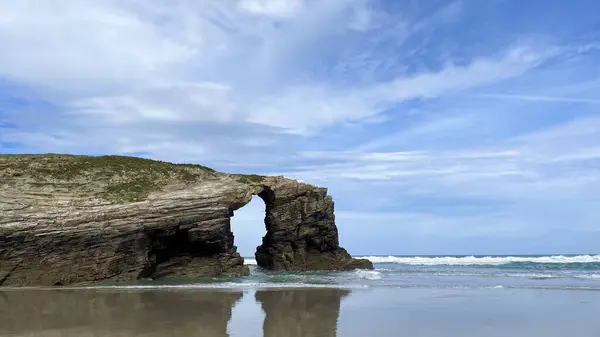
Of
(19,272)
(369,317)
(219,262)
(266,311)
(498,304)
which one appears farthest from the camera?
(219,262)

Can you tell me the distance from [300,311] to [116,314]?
4972 millimetres

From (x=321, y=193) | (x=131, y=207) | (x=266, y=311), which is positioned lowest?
(x=266, y=311)

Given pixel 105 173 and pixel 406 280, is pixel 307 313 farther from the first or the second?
pixel 105 173

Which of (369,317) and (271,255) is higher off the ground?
(271,255)

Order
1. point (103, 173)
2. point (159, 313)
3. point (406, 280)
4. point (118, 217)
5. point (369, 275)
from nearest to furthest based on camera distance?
point (159, 313), point (118, 217), point (406, 280), point (103, 173), point (369, 275)

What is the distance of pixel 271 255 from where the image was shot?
37.8 meters

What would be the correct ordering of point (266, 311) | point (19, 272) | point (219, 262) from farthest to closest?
point (219, 262) < point (19, 272) < point (266, 311)

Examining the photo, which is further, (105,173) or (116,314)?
(105,173)

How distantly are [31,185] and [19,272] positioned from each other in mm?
5092

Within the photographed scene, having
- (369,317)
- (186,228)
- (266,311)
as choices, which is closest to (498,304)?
(369,317)

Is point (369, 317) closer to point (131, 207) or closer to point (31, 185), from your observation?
point (131, 207)

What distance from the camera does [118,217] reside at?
1044 inches

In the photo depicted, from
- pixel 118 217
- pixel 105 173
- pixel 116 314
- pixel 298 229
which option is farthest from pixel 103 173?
pixel 116 314

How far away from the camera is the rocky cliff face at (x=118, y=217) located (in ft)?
82.0
